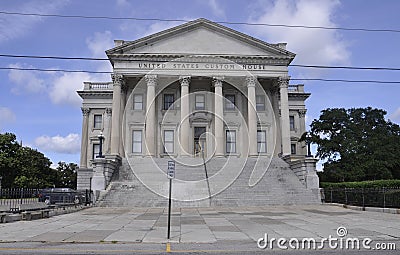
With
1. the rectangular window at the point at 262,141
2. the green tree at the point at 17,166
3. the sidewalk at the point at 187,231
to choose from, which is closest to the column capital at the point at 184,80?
the rectangular window at the point at 262,141

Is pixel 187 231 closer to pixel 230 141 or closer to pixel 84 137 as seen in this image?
pixel 230 141

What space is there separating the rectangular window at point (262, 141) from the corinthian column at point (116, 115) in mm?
16117

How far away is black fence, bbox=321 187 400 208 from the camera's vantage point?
19734 mm

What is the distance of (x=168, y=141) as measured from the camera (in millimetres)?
44000

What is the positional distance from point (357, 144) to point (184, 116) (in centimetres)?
1694

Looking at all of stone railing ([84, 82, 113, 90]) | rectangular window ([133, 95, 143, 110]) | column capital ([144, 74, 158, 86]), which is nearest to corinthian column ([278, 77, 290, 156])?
column capital ([144, 74, 158, 86])

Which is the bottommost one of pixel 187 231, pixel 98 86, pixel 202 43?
pixel 187 231

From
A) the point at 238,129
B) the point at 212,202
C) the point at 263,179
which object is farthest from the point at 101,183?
the point at 238,129

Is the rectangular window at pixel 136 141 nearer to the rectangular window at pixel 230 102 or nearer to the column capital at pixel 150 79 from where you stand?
the column capital at pixel 150 79

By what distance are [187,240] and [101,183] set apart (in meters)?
18.5

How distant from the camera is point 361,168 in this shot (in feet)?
111

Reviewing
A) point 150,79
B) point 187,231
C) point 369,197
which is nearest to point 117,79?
point 150,79

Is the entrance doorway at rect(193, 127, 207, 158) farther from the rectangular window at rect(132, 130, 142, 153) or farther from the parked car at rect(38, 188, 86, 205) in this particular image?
the parked car at rect(38, 188, 86, 205)

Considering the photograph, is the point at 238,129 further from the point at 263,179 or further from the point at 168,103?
the point at 263,179
